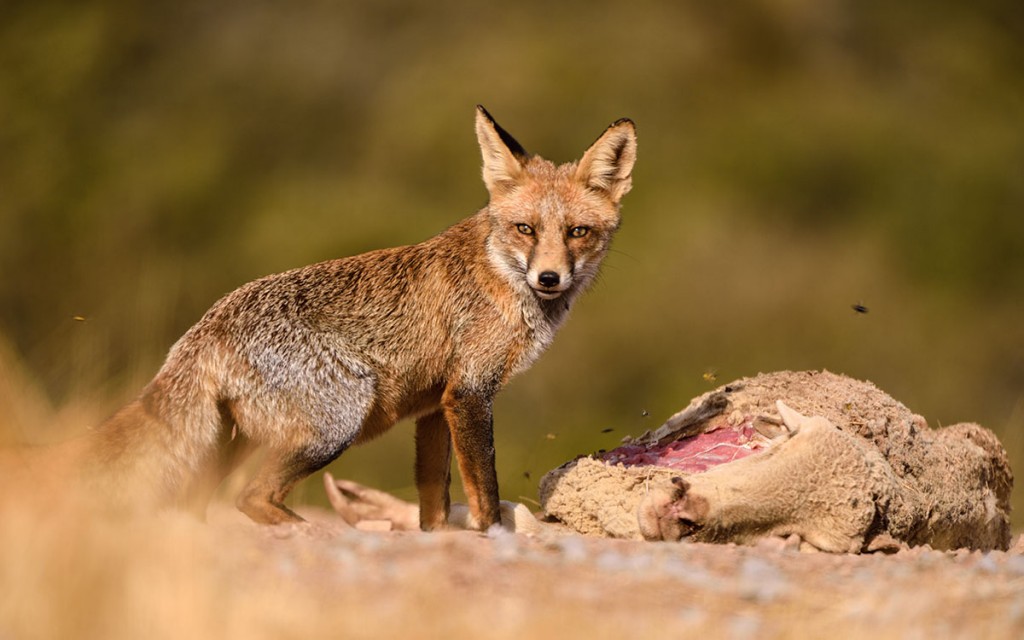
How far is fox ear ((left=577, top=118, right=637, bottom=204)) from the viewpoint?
4.99 metres

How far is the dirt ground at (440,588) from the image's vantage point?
7.69 ft

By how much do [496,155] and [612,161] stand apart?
0.51 metres

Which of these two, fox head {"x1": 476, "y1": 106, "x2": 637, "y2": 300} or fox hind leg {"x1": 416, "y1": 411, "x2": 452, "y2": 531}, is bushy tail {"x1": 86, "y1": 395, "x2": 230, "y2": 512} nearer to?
fox hind leg {"x1": 416, "y1": 411, "x2": 452, "y2": 531}

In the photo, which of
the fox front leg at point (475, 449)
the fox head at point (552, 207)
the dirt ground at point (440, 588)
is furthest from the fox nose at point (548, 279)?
the dirt ground at point (440, 588)

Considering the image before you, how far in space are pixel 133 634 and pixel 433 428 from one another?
2814mm

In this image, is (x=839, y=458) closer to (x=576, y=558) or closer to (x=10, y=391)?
(x=576, y=558)

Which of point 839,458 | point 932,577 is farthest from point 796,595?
point 839,458

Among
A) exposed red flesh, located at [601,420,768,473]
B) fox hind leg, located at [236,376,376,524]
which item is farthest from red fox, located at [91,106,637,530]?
exposed red flesh, located at [601,420,768,473]

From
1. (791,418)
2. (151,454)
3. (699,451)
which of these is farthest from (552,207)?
(151,454)

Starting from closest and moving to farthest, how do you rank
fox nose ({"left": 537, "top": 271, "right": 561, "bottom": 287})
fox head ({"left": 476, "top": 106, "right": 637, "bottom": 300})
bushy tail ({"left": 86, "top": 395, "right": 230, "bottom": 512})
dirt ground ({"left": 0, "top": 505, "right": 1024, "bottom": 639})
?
dirt ground ({"left": 0, "top": 505, "right": 1024, "bottom": 639}), bushy tail ({"left": 86, "top": 395, "right": 230, "bottom": 512}), fox nose ({"left": 537, "top": 271, "right": 561, "bottom": 287}), fox head ({"left": 476, "top": 106, "right": 637, "bottom": 300})

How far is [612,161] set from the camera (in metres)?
5.08

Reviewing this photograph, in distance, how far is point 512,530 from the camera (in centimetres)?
467

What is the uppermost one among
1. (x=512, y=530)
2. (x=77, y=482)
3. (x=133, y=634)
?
(x=133, y=634)

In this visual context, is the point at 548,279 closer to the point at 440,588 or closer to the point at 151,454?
the point at 151,454
